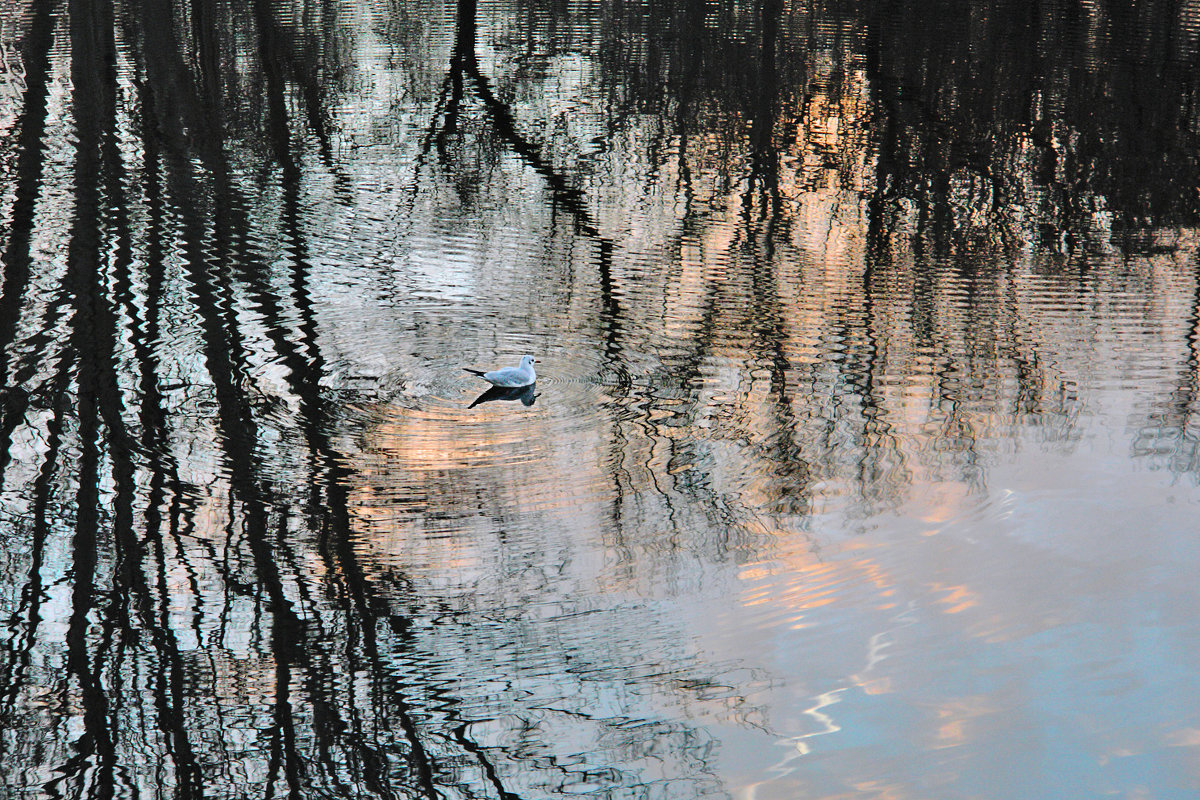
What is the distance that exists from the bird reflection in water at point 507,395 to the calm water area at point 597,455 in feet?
0.09

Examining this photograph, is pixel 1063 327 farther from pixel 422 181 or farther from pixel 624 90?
pixel 624 90

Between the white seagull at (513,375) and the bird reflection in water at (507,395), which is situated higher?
the white seagull at (513,375)

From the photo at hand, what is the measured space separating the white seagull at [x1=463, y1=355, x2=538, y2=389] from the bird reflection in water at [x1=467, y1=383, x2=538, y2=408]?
2 cm

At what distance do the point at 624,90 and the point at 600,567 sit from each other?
1020 centimetres

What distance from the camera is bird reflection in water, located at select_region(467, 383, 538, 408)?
6.95 metres

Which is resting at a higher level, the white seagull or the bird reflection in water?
the white seagull

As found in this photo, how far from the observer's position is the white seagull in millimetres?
6941

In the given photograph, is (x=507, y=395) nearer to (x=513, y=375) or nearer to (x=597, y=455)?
(x=513, y=375)

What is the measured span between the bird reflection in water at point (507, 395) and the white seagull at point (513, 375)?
0.02m

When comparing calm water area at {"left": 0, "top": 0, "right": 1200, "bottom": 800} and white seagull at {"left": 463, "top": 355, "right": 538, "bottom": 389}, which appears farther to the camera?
white seagull at {"left": 463, "top": 355, "right": 538, "bottom": 389}

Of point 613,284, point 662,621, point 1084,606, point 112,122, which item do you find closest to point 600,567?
point 662,621

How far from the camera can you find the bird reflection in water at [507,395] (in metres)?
6.95

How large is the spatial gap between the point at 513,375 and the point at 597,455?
86 centimetres

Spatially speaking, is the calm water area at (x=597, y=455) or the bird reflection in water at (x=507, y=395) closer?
the calm water area at (x=597, y=455)
